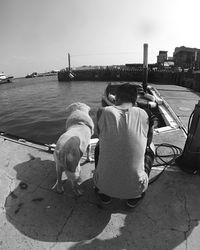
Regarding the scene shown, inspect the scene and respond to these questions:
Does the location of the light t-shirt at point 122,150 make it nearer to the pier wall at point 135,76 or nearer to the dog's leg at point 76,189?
the dog's leg at point 76,189

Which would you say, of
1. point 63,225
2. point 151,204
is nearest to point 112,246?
point 63,225

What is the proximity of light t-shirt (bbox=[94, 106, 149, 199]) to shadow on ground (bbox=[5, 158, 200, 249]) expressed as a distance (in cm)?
49

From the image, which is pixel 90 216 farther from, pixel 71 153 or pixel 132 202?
pixel 71 153

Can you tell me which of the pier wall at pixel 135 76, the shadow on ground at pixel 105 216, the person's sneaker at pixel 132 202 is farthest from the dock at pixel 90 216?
the pier wall at pixel 135 76

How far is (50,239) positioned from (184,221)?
1798 mm

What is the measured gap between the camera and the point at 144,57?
19.1 meters

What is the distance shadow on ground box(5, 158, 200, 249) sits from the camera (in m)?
2.21

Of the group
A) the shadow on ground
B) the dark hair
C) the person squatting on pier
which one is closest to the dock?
the shadow on ground

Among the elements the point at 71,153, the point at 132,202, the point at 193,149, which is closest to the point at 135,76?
the point at 193,149

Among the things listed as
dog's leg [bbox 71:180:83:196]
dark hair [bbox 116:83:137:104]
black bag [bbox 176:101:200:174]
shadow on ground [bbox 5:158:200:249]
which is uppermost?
dark hair [bbox 116:83:137:104]

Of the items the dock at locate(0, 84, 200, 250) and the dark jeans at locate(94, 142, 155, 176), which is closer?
the dock at locate(0, 84, 200, 250)

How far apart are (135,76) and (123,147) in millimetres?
46489

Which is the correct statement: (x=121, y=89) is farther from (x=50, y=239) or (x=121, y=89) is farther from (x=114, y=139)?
(x=50, y=239)

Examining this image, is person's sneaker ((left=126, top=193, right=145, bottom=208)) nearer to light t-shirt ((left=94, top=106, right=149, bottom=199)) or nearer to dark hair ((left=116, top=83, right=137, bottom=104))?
light t-shirt ((left=94, top=106, right=149, bottom=199))
